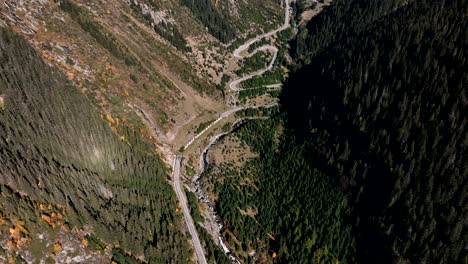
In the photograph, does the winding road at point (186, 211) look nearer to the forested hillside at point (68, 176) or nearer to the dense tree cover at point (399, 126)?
the forested hillside at point (68, 176)

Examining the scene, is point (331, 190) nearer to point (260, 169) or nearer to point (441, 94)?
point (260, 169)

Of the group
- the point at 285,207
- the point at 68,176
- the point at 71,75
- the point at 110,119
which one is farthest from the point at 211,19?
the point at 68,176

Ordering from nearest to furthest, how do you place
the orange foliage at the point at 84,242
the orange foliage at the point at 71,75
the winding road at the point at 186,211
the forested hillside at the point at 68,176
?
the forested hillside at the point at 68,176
the orange foliage at the point at 84,242
the winding road at the point at 186,211
the orange foliage at the point at 71,75

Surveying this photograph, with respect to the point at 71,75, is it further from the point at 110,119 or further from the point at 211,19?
the point at 211,19

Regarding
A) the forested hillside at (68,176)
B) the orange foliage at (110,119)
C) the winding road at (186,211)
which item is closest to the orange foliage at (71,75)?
the forested hillside at (68,176)

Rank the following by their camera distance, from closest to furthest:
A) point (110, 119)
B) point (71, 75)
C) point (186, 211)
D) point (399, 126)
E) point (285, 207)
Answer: point (186, 211)
point (399, 126)
point (285, 207)
point (110, 119)
point (71, 75)

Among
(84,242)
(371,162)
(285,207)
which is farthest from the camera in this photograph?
(285,207)

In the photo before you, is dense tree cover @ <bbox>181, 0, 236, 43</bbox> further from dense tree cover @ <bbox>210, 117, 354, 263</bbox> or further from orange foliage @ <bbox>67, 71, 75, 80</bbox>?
orange foliage @ <bbox>67, 71, 75, 80</bbox>
